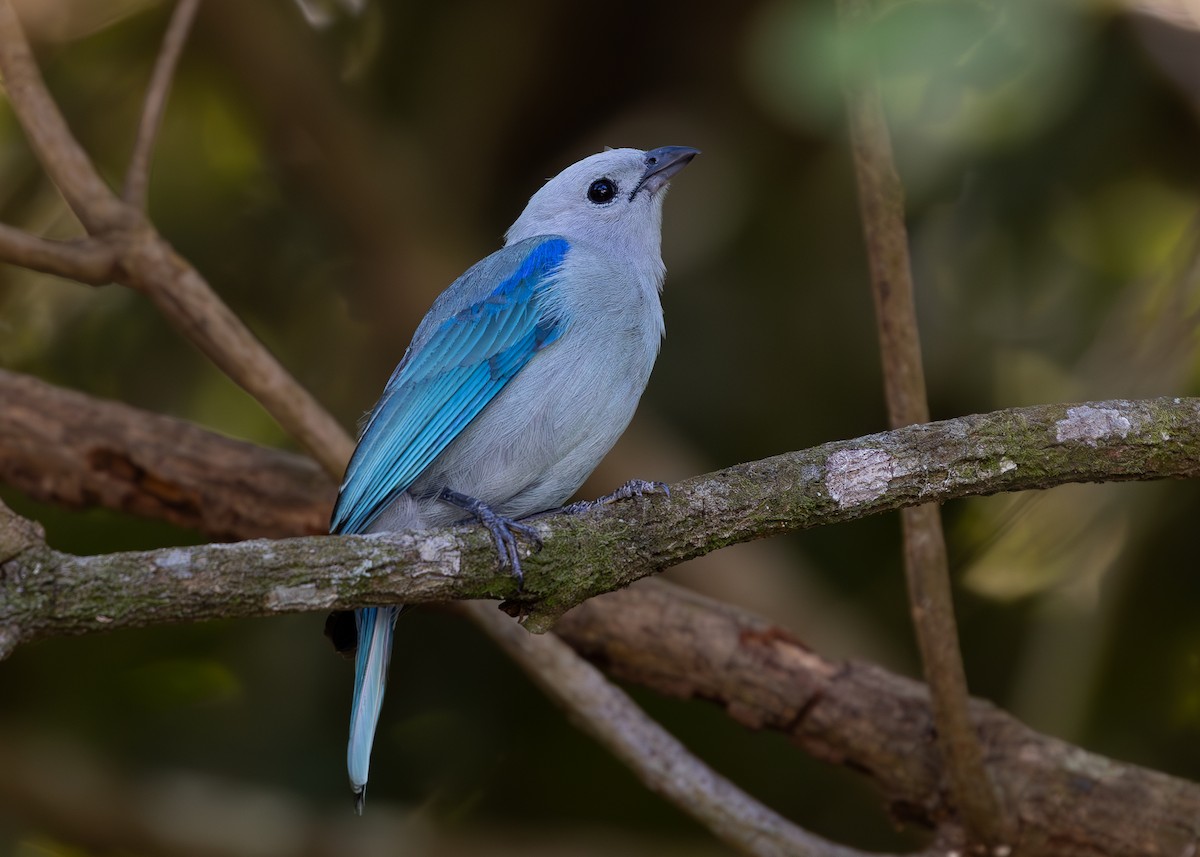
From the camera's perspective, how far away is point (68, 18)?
5289mm

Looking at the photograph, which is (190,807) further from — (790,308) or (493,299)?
(790,308)

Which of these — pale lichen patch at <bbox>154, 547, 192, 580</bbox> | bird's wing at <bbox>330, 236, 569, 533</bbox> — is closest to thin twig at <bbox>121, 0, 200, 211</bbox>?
bird's wing at <bbox>330, 236, 569, 533</bbox>

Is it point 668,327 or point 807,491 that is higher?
point 668,327

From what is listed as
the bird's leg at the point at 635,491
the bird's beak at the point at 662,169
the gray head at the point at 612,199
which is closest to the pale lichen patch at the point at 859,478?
the bird's leg at the point at 635,491

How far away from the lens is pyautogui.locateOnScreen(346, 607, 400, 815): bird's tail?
333 cm

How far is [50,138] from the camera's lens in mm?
4078

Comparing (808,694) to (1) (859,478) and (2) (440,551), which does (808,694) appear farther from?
(2) (440,551)

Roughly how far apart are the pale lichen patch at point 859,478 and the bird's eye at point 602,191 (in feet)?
6.04

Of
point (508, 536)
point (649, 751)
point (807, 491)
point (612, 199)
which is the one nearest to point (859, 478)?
point (807, 491)

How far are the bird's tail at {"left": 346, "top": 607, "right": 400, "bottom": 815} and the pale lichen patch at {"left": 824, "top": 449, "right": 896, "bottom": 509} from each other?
4.45 feet

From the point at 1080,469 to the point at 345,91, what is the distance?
3.92 m

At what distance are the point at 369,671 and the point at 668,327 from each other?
272 cm

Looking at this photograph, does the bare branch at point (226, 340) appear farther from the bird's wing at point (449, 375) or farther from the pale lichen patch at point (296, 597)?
the pale lichen patch at point (296, 597)

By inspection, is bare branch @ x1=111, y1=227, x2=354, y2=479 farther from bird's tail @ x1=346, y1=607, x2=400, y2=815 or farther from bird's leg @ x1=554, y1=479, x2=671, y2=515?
bird's leg @ x1=554, y1=479, x2=671, y2=515
